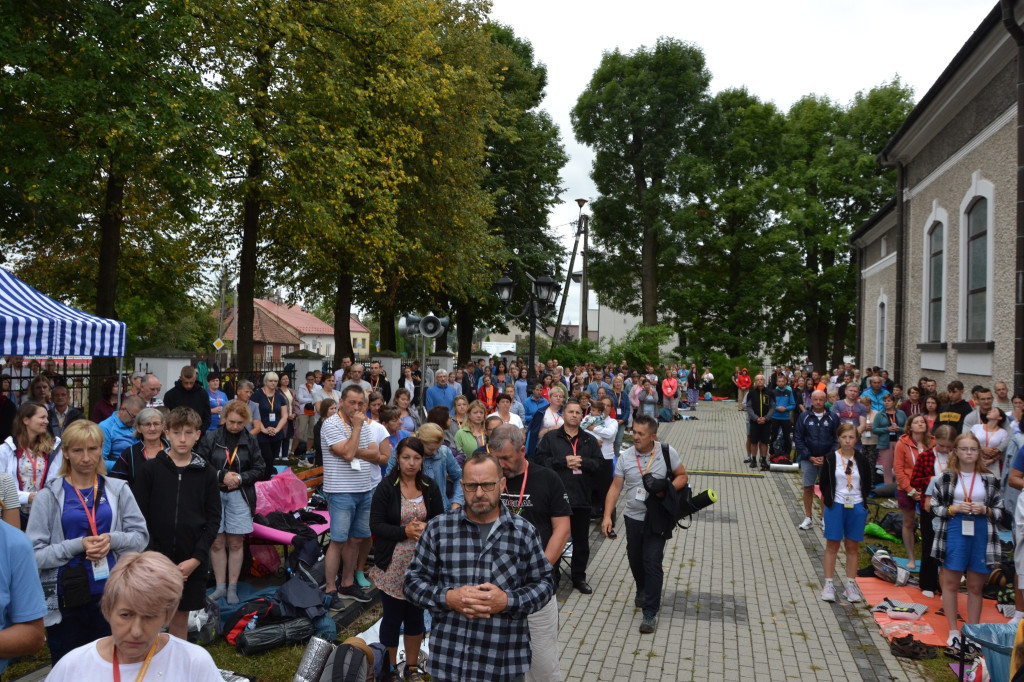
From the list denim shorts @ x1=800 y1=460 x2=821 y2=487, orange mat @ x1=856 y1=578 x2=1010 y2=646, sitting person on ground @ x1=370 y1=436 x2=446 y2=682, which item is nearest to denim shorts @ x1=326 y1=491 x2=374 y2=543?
sitting person on ground @ x1=370 y1=436 x2=446 y2=682

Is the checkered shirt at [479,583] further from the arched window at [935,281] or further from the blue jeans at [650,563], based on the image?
the arched window at [935,281]

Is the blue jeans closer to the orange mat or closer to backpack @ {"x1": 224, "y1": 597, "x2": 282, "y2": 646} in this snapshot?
the orange mat

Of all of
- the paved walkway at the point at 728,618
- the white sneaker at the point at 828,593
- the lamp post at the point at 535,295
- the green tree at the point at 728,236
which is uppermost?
the green tree at the point at 728,236

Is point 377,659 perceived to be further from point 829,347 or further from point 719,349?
point 829,347

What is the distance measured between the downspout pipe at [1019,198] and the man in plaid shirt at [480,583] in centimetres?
1150

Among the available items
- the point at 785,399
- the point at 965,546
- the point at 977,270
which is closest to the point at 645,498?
the point at 965,546

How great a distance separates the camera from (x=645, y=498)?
7.06 metres

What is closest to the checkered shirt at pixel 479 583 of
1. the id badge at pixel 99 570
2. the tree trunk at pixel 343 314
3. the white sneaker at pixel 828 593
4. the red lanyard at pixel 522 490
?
the red lanyard at pixel 522 490

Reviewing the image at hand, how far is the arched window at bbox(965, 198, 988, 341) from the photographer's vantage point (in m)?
14.9

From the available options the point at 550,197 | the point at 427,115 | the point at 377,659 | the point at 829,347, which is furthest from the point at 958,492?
the point at 829,347

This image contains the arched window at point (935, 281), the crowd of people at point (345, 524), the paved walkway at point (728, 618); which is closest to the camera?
the crowd of people at point (345, 524)

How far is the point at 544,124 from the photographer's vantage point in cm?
3725

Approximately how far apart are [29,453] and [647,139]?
40.2 meters

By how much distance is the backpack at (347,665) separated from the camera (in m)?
4.80
